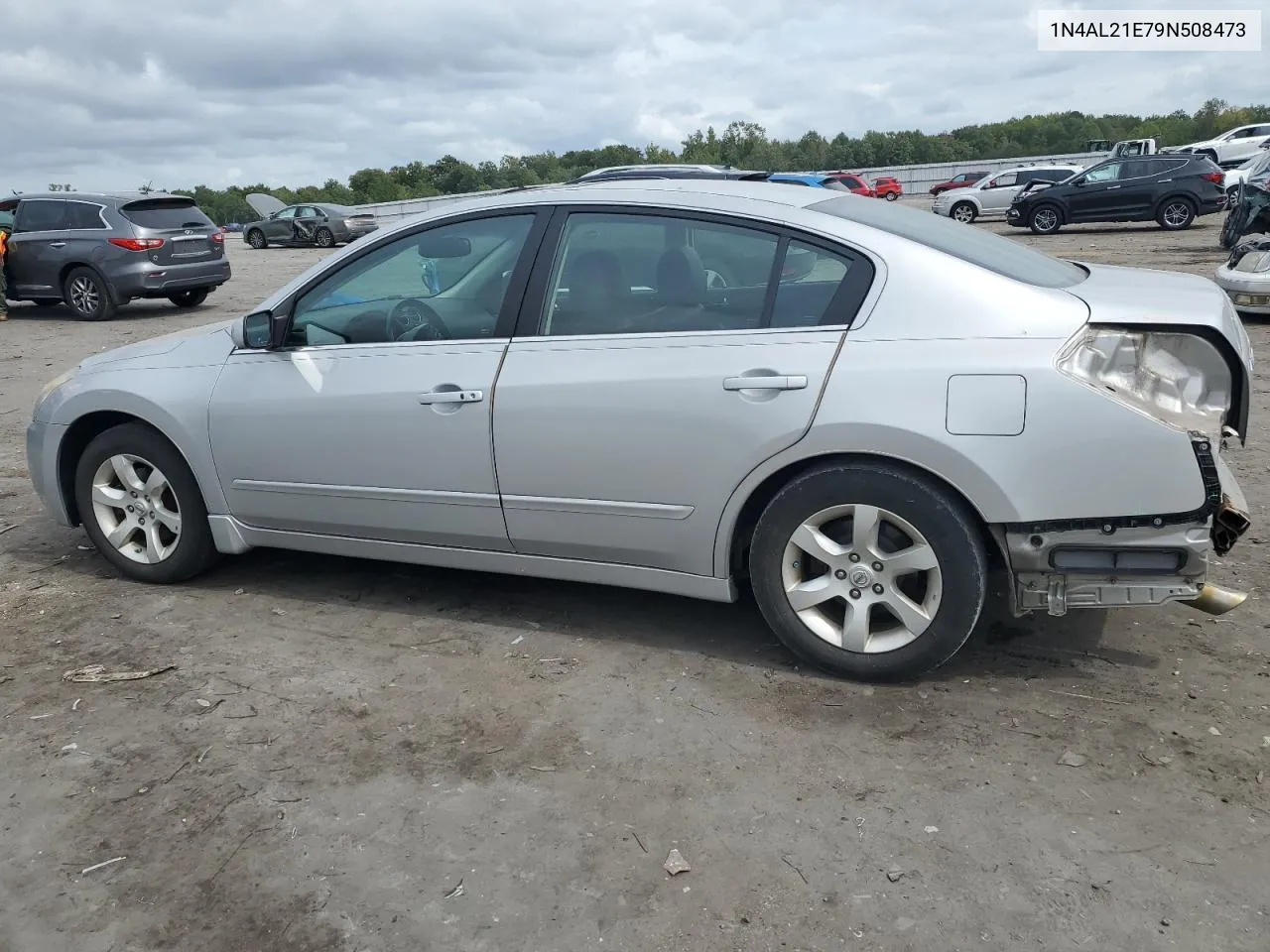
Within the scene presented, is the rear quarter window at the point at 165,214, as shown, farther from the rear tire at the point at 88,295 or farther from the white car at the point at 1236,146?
the white car at the point at 1236,146

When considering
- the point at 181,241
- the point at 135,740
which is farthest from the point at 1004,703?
the point at 181,241

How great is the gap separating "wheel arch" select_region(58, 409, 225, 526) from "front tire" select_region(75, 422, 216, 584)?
0.14 feet

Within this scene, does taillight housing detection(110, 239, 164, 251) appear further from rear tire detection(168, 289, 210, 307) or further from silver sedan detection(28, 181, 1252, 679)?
silver sedan detection(28, 181, 1252, 679)

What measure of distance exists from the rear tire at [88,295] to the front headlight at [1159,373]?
47.0ft

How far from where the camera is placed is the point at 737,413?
3656 mm

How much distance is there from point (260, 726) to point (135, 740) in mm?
391

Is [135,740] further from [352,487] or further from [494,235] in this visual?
[494,235]

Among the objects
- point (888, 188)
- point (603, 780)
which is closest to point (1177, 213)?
point (603, 780)

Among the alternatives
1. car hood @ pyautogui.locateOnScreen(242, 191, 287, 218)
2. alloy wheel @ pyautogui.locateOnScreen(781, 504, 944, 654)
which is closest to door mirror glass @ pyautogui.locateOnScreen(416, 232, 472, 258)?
alloy wheel @ pyautogui.locateOnScreen(781, 504, 944, 654)

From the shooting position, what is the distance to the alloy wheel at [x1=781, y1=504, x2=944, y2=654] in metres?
3.58

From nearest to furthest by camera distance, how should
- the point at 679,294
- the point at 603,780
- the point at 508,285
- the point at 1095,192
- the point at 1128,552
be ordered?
the point at 603,780
the point at 1128,552
the point at 679,294
the point at 508,285
the point at 1095,192

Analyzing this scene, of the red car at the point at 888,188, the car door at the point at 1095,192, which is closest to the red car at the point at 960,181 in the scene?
the red car at the point at 888,188

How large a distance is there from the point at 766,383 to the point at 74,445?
3300 mm

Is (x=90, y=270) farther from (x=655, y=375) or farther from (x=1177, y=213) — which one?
(x=1177, y=213)
